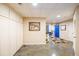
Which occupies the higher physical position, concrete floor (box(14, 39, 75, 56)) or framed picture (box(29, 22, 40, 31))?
framed picture (box(29, 22, 40, 31))

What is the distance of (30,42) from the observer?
8.72 metres

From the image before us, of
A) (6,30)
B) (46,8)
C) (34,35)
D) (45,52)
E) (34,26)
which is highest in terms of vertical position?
(46,8)

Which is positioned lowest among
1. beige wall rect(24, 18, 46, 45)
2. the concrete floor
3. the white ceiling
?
the concrete floor

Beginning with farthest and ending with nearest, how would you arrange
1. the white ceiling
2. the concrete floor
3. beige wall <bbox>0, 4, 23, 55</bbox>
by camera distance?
the concrete floor
the white ceiling
beige wall <bbox>0, 4, 23, 55</bbox>

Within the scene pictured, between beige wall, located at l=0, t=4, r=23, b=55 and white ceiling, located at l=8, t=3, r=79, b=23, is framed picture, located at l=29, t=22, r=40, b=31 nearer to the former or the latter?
white ceiling, located at l=8, t=3, r=79, b=23

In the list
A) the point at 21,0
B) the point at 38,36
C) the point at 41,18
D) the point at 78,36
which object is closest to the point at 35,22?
the point at 41,18

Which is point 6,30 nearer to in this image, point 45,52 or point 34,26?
point 45,52

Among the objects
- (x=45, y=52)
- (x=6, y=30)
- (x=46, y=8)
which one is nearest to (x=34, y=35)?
(x=45, y=52)

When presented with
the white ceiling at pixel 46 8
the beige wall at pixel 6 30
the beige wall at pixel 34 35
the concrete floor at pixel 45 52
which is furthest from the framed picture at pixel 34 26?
the beige wall at pixel 6 30

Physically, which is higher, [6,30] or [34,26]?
[34,26]

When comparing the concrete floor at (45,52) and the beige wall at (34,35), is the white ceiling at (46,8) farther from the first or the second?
the beige wall at (34,35)

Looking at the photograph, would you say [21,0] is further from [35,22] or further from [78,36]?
[35,22]

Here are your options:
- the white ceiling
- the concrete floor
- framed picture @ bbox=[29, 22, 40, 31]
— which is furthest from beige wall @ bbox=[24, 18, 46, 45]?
the white ceiling

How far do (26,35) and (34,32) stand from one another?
66 cm
